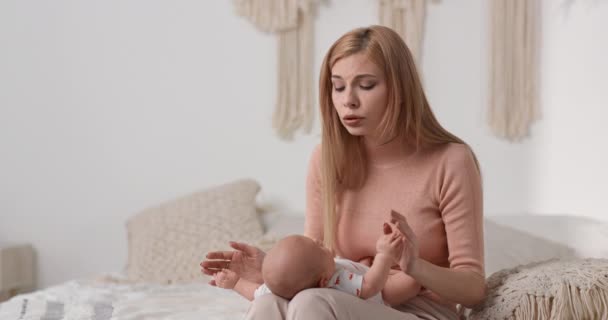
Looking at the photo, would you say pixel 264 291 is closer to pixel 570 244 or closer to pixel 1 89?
pixel 570 244

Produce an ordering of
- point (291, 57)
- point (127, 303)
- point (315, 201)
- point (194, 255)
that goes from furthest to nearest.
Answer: point (291, 57)
point (194, 255)
point (127, 303)
point (315, 201)

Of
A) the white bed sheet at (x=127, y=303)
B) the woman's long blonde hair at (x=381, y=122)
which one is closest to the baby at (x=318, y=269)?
the woman's long blonde hair at (x=381, y=122)

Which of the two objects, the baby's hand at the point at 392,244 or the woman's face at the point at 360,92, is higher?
the woman's face at the point at 360,92

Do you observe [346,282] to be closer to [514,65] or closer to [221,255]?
[221,255]

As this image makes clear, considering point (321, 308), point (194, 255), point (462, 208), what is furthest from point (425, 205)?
point (194, 255)

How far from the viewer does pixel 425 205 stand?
5.06ft

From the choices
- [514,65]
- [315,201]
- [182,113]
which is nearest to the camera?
[315,201]

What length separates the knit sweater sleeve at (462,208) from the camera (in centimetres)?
147

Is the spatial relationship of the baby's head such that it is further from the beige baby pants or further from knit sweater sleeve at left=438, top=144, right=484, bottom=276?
knit sweater sleeve at left=438, top=144, right=484, bottom=276

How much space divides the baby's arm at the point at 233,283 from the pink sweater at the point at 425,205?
220mm

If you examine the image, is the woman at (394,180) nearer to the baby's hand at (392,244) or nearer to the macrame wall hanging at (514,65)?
the baby's hand at (392,244)

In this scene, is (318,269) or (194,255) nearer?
(318,269)

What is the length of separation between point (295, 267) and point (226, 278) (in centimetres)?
25

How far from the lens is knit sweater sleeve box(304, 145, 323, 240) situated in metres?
1.69
